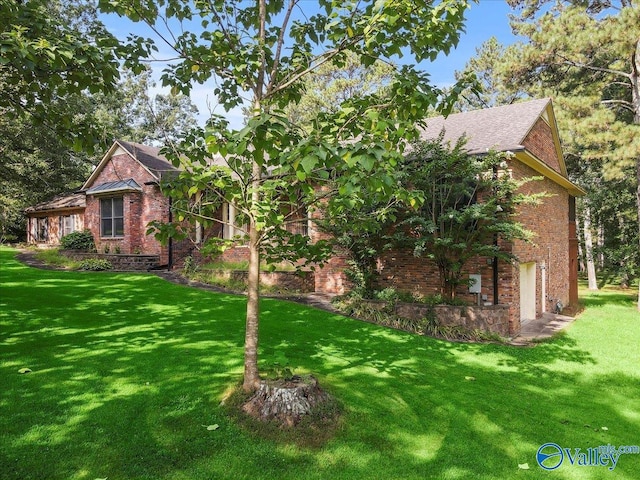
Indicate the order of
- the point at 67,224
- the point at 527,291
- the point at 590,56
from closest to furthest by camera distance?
the point at 527,291 < the point at 590,56 < the point at 67,224

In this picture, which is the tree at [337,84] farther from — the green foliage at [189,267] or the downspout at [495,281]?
the downspout at [495,281]


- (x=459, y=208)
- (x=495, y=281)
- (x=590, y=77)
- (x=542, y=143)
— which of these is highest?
(x=590, y=77)

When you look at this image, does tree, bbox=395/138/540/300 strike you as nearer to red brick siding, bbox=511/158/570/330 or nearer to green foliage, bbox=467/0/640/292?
red brick siding, bbox=511/158/570/330

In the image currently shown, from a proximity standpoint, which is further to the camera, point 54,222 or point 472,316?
point 54,222

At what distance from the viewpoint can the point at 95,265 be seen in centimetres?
1562

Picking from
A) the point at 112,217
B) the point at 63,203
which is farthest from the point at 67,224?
the point at 112,217

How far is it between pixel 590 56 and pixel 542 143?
6.83 metres

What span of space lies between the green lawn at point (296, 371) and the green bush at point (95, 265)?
584 cm

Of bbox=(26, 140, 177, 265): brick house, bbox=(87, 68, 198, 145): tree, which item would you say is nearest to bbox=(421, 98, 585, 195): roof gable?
bbox=(26, 140, 177, 265): brick house

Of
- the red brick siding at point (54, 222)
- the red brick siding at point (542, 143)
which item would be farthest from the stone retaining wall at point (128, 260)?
the red brick siding at point (542, 143)

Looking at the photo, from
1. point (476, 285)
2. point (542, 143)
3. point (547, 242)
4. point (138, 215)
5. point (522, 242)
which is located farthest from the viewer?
point (138, 215)

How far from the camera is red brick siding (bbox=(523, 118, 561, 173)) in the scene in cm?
1250

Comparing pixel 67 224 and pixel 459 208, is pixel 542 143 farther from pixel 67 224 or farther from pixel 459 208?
pixel 67 224

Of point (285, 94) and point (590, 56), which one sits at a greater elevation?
point (590, 56)
